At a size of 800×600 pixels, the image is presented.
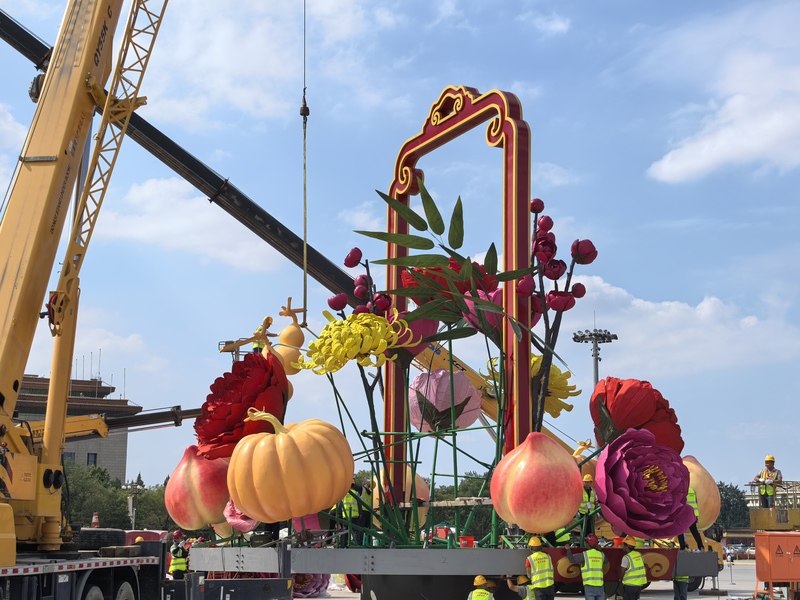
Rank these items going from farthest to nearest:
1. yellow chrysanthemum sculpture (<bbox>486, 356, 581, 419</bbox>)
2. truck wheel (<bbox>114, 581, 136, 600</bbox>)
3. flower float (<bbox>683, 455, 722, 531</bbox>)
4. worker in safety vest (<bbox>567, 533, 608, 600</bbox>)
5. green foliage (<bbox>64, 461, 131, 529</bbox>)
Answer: green foliage (<bbox>64, 461, 131, 529</bbox>) → truck wheel (<bbox>114, 581, 136, 600</bbox>) → yellow chrysanthemum sculpture (<bbox>486, 356, 581, 419</bbox>) → flower float (<bbox>683, 455, 722, 531</bbox>) → worker in safety vest (<bbox>567, 533, 608, 600</bbox>)

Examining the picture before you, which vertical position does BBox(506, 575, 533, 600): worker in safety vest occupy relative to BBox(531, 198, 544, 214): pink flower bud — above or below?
below

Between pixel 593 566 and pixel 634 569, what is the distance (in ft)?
1.47

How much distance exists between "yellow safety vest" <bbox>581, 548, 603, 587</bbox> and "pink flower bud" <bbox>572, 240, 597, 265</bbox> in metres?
2.51

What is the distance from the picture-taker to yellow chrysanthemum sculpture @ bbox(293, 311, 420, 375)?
8.02 m

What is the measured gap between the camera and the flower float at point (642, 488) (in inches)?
300

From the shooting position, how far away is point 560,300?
856 centimetres

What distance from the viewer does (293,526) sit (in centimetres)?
928

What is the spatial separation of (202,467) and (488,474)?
8.49 feet

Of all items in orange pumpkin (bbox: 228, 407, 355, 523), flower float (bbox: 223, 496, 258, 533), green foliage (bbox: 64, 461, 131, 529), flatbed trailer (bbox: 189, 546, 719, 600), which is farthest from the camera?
green foliage (bbox: 64, 461, 131, 529)

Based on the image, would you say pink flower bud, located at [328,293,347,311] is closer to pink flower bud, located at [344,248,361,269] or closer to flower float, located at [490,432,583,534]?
pink flower bud, located at [344,248,361,269]

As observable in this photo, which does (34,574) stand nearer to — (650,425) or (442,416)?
(442,416)

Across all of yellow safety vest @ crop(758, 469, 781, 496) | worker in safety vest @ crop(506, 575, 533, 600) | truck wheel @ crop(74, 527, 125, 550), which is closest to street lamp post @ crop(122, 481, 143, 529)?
truck wheel @ crop(74, 527, 125, 550)

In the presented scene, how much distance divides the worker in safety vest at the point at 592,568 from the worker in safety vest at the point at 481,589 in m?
0.75

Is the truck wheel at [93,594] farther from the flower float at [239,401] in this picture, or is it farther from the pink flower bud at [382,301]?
the pink flower bud at [382,301]
